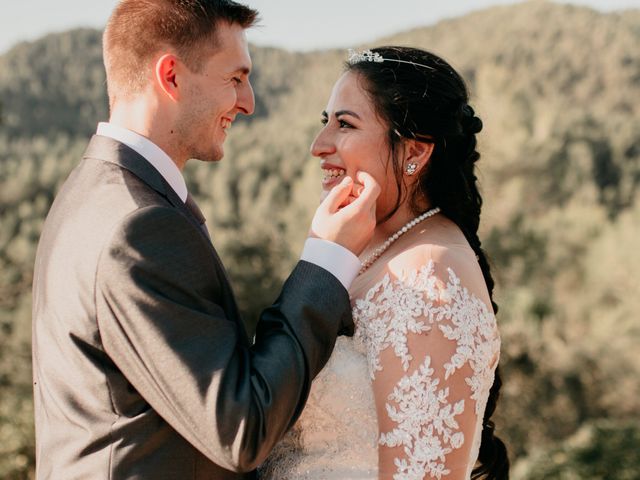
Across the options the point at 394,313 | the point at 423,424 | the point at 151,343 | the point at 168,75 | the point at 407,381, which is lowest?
the point at 423,424

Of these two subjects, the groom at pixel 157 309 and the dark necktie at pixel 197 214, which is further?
the dark necktie at pixel 197 214

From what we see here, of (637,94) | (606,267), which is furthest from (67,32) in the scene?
(606,267)

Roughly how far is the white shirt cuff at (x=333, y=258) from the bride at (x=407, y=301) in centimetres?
38

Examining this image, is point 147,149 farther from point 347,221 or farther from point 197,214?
point 347,221

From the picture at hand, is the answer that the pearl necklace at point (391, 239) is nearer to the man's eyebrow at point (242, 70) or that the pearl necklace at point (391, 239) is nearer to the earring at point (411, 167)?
the earring at point (411, 167)

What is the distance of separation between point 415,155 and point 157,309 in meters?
1.43

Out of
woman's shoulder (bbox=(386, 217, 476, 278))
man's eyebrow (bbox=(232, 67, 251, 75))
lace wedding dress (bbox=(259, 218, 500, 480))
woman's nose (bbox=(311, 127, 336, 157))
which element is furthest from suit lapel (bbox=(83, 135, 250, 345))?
woman's nose (bbox=(311, 127, 336, 157))

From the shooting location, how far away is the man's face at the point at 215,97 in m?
2.21

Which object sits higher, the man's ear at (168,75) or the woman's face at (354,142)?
the man's ear at (168,75)

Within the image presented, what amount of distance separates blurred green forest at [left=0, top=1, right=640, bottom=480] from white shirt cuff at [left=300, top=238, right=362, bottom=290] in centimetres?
162

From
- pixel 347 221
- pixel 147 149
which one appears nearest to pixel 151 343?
pixel 147 149

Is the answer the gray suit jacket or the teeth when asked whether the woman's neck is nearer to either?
the teeth

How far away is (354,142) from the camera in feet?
9.29

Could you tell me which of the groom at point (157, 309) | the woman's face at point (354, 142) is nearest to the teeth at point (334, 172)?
the woman's face at point (354, 142)
